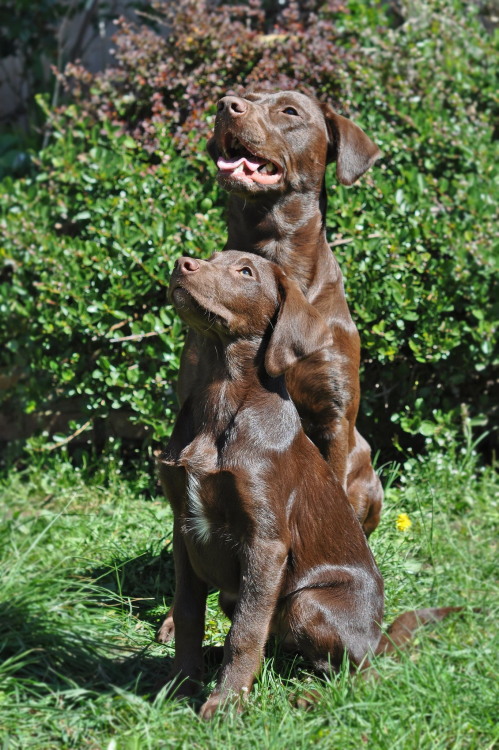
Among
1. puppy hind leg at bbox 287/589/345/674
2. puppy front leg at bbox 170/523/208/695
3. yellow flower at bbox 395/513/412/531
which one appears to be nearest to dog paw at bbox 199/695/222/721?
puppy front leg at bbox 170/523/208/695

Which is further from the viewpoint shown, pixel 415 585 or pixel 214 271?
pixel 415 585

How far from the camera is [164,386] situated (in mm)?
5578

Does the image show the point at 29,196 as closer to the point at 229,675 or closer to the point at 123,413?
the point at 123,413

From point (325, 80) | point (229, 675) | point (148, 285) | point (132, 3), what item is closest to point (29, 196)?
point (148, 285)

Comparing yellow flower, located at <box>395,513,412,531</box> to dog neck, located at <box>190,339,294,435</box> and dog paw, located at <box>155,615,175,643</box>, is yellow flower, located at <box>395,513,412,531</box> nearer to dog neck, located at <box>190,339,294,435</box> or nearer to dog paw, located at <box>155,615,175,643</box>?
dog paw, located at <box>155,615,175,643</box>

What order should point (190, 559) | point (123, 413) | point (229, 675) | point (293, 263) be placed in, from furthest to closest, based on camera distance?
1. point (123, 413)
2. point (293, 263)
3. point (190, 559)
4. point (229, 675)

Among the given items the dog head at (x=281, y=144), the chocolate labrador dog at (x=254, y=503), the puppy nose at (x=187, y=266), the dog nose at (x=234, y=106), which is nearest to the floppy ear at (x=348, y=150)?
the dog head at (x=281, y=144)

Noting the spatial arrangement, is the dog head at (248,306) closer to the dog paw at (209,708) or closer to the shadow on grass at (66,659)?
the dog paw at (209,708)

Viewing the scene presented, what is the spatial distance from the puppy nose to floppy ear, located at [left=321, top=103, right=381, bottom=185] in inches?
52.5

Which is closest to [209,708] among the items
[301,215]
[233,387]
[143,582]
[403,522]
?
[233,387]

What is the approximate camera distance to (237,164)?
3.95m

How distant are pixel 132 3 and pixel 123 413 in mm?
3862

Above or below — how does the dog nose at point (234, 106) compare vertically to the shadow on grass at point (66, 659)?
above

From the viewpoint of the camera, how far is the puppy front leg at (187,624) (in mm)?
3260
